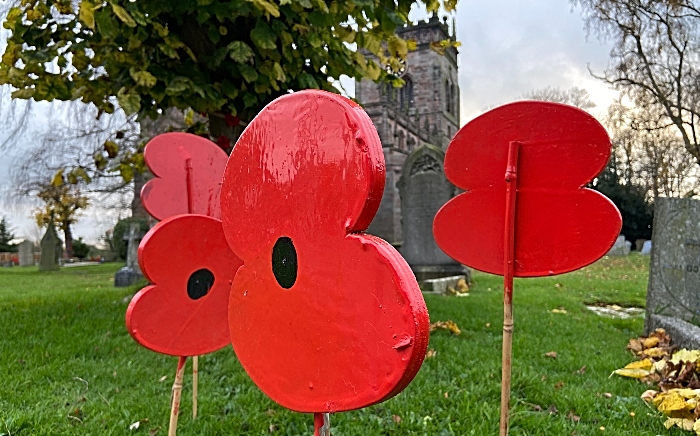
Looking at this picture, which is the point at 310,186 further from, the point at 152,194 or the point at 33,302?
the point at 33,302

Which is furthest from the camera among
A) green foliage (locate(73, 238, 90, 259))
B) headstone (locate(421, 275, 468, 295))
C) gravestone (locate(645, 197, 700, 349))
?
green foliage (locate(73, 238, 90, 259))

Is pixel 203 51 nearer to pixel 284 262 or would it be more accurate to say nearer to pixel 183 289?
pixel 183 289

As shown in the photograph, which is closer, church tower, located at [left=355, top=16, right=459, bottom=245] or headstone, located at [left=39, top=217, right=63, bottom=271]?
headstone, located at [left=39, top=217, right=63, bottom=271]

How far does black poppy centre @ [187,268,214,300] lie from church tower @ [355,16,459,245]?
27902 millimetres

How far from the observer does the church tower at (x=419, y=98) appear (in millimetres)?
30881

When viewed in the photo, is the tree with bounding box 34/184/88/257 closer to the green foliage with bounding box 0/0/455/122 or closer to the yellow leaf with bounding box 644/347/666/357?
the green foliage with bounding box 0/0/455/122

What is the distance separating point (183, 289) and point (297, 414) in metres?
1.26

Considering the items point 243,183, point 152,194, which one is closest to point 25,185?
point 152,194

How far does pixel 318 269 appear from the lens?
3.84 feet

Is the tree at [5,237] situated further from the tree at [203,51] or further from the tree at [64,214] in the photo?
the tree at [203,51]

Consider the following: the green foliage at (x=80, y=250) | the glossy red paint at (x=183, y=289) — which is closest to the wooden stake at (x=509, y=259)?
the glossy red paint at (x=183, y=289)

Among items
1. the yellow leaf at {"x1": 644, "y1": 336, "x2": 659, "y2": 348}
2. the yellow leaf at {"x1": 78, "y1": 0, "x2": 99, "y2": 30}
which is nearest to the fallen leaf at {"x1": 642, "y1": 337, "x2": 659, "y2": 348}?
the yellow leaf at {"x1": 644, "y1": 336, "x2": 659, "y2": 348}

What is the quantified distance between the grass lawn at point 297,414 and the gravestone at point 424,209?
12.6 ft

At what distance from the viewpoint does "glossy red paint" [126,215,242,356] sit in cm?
182
